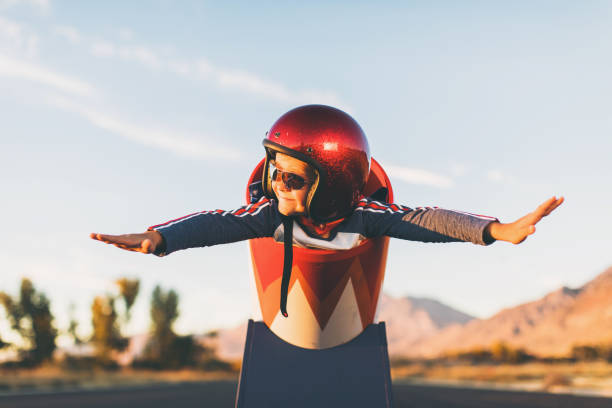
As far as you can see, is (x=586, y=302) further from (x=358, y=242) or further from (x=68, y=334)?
(x=358, y=242)

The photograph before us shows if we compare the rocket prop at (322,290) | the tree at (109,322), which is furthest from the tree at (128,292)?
the rocket prop at (322,290)

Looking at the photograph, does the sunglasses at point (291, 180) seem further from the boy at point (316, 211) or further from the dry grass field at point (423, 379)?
the dry grass field at point (423, 379)

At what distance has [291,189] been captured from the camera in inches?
131

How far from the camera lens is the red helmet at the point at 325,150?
322cm

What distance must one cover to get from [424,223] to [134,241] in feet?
5.26

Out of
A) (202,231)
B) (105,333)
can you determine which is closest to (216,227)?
(202,231)

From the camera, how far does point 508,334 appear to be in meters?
186

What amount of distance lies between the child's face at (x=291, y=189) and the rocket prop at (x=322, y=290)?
0.35 meters

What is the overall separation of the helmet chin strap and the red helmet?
0.51 feet

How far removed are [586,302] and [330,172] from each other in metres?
180

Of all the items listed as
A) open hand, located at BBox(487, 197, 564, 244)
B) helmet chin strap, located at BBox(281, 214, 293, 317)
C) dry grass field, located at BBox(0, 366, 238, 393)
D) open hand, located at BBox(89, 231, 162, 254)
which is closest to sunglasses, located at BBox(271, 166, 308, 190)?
helmet chin strap, located at BBox(281, 214, 293, 317)

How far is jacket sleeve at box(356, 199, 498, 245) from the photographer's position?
9.83ft

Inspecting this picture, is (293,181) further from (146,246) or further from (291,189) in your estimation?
(146,246)

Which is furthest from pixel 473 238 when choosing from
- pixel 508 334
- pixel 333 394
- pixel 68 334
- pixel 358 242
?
pixel 508 334
